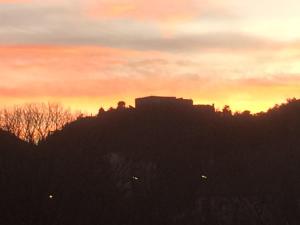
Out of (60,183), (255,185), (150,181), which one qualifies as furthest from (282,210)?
(60,183)

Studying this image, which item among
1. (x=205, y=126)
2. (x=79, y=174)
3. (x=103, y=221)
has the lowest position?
(x=103, y=221)

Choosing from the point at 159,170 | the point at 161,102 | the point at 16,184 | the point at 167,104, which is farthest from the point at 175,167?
the point at 16,184

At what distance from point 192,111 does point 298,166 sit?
2851cm

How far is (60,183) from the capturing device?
7125 cm

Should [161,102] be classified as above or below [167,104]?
above

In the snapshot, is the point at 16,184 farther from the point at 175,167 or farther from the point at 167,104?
the point at 167,104

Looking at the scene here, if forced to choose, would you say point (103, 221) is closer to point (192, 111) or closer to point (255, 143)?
point (255, 143)

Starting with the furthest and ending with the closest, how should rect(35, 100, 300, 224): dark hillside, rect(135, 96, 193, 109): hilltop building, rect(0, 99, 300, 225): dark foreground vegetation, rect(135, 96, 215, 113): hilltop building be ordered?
rect(135, 96, 193, 109): hilltop building
rect(135, 96, 215, 113): hilltop building
rect(35, 100, 300, 224): dark hillside
rect(0, 99, 300, 225): dark foreground vegetation

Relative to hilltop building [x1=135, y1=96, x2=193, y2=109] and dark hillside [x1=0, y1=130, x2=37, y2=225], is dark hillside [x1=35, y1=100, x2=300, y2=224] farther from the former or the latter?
hilltop building [x1=135, y1=96, x2=193, y2=109]

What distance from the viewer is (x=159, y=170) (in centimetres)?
9094

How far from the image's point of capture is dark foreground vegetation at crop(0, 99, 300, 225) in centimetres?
6888

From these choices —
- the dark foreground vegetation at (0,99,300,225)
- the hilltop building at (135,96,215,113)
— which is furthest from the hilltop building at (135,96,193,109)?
the dark foreground vegetation at (0,99,300,225)

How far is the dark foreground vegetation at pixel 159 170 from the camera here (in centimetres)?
6888

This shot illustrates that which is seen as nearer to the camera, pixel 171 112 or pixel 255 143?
pixel 255 143
